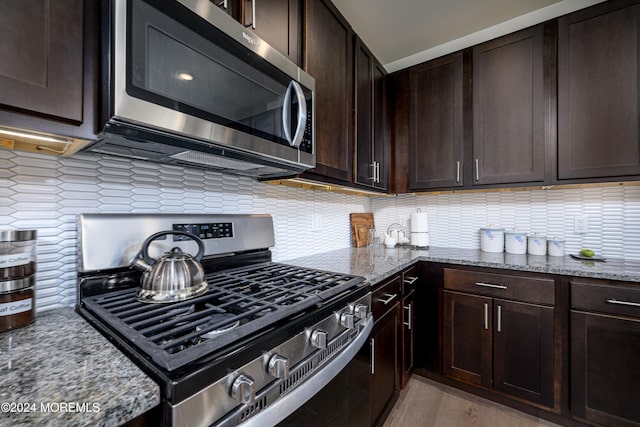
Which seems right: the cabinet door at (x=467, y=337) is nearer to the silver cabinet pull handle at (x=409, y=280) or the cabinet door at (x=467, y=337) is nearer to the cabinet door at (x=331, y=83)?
the silver cabinet pull handle at (x=409, y=280)

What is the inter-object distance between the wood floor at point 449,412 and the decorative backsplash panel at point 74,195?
1.57m

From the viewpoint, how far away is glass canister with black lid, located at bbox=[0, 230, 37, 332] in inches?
25.0

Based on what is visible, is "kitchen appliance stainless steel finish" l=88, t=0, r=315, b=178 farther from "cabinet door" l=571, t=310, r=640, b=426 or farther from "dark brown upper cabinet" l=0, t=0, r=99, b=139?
"cabinet door" l=571, t=310, r=640, b=426

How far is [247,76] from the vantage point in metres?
0.90

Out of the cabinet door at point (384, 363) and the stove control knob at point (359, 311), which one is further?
the cabinet door at point (384, 363)

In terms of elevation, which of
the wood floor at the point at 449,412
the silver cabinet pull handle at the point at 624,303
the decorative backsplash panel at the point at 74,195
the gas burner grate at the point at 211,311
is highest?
the decorative backsplash panel at the point at 74,195

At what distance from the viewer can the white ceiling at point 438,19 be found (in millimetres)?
1820

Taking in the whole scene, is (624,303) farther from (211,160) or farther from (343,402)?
(211,160)

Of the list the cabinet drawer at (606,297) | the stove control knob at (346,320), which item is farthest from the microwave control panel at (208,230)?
the cabinet drawer at (606,297)

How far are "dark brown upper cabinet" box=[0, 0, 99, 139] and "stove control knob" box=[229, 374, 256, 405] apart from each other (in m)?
0.67

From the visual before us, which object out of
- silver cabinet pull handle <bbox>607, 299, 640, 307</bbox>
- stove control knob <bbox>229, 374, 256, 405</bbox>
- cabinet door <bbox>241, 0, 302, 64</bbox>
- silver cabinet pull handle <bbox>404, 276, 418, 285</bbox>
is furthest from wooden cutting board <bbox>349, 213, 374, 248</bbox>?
stove control knob <bbox>229, 374, 256, 405</bbox>

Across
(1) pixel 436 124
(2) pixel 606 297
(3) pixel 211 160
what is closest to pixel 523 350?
(2) pixel 606 297

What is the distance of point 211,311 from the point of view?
723 millimetres

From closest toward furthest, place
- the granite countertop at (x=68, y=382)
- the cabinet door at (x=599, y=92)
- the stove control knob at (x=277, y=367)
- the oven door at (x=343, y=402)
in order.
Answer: the granite countertop at (x=68, y=382) → the stove control knob at (x=277, y=367) → the oven door at (x=343, y=402) → the cabinet door at (x=599, y=92)
